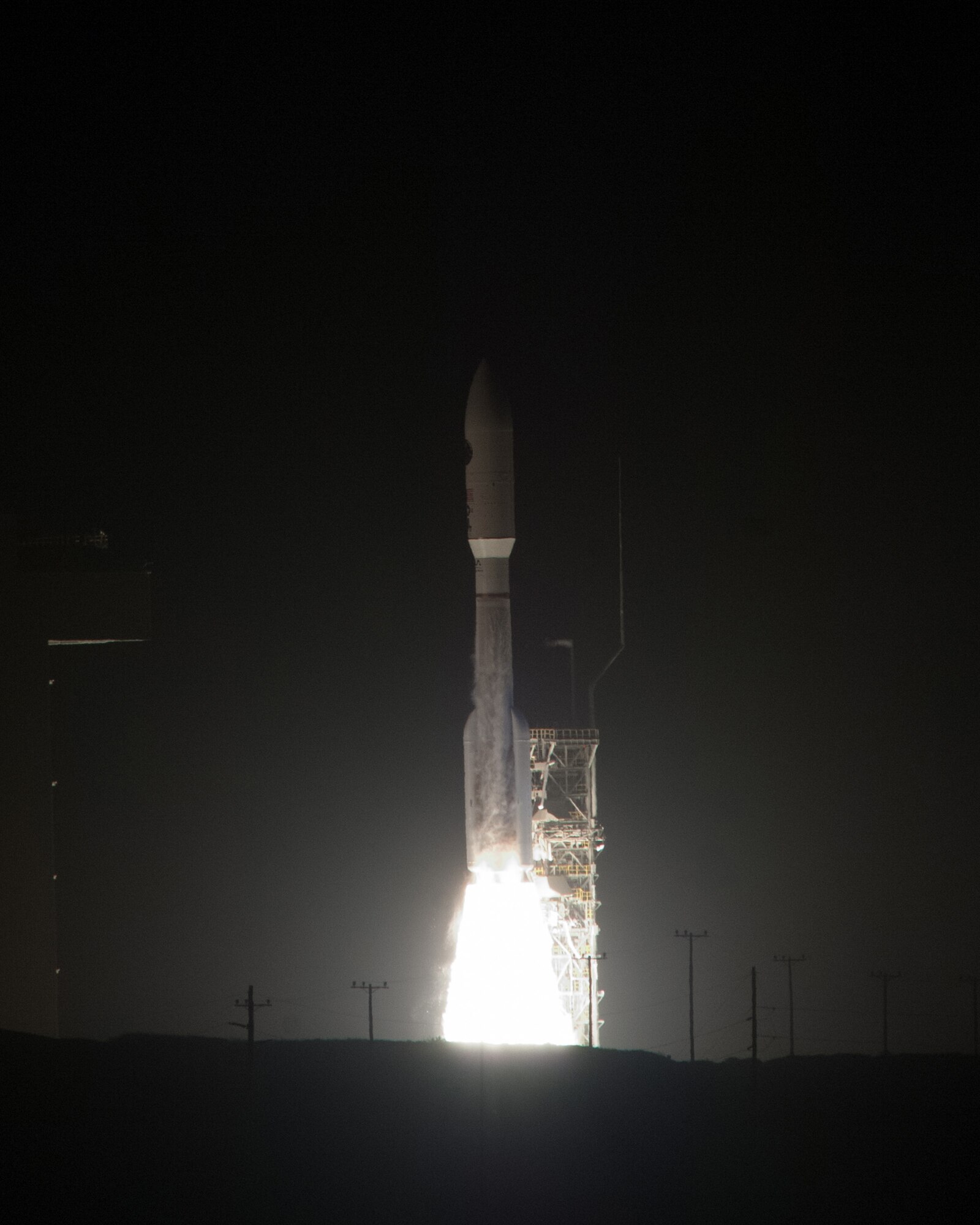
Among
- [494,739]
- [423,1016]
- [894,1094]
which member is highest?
[494,739]

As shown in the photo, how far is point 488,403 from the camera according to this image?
122ft

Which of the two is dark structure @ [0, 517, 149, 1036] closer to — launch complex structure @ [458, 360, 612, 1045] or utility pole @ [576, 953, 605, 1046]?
launch complex structure @ [458, 360, 612, 1045]

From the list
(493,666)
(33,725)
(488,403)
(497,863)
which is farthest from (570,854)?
(33,725)

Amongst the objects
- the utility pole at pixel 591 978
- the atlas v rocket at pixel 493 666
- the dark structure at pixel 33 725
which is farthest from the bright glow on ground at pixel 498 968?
the dark structure at pixel 33 725

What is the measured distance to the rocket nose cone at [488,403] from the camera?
37.2 metres

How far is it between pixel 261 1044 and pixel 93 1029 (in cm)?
1504

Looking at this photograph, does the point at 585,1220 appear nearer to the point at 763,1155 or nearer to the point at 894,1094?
the point at 763,1155

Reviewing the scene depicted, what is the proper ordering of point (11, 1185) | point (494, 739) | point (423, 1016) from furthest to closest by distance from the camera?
point (423, 1016), point (494, 739), point (11, 1185)

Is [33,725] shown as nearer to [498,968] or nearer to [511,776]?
[511,776]

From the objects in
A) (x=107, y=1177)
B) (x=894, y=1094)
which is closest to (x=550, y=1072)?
(x=894, y=1094)

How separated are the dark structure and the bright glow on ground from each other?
10.4 m

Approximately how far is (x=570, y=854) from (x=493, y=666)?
6.51m

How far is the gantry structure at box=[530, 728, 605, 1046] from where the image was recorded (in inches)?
1603

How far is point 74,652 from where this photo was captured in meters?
44.2
